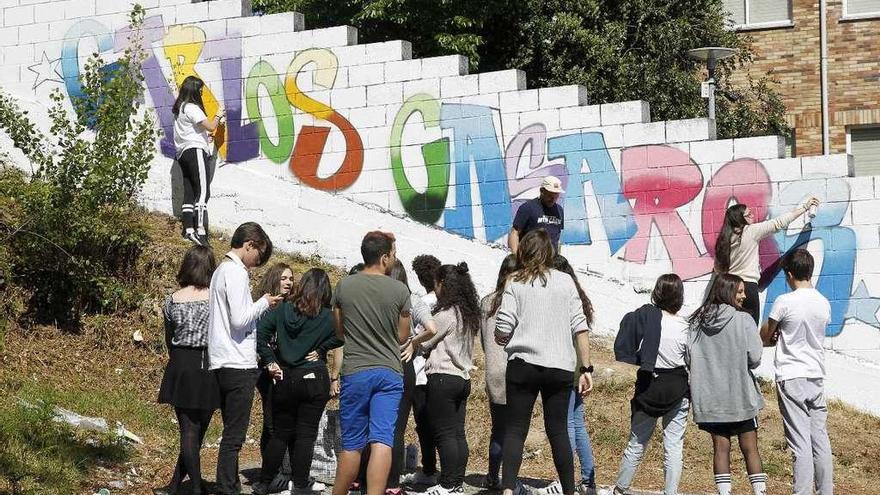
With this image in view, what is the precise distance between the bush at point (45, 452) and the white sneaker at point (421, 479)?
6.82ft

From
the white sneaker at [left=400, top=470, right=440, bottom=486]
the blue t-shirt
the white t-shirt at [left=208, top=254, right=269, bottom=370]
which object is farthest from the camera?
the blue t-shirt

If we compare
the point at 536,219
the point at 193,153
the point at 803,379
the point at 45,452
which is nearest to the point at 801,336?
the point at 803,379

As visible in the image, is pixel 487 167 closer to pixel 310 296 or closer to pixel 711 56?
pixel 711 56

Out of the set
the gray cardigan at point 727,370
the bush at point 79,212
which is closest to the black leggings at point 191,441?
the gray cardigan at point 727,370

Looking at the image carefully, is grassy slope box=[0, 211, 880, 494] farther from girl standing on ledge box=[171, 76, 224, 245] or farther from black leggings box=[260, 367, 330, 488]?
black leggings box=[260, 367, 330, 488]

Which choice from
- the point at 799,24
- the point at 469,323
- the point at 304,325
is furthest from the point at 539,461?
the point at 799,24

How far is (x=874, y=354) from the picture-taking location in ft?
46.6

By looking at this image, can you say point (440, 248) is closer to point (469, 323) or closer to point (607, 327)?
point (607, 327)

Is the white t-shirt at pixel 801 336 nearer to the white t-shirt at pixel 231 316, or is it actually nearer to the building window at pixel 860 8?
the white t-shirt at pixel 231 316

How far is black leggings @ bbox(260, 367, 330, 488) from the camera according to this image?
9477 mm

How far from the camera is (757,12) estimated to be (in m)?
22.2

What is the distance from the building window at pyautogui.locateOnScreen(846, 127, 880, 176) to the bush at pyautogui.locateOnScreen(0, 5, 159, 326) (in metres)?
12.2

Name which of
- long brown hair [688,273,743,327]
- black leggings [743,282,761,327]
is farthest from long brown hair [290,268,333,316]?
black leggings [743,282,761,327]

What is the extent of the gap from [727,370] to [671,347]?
1.42 feet
